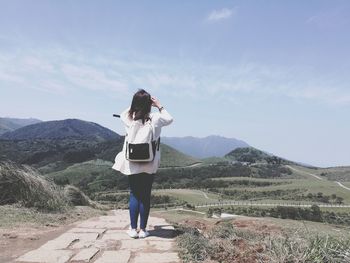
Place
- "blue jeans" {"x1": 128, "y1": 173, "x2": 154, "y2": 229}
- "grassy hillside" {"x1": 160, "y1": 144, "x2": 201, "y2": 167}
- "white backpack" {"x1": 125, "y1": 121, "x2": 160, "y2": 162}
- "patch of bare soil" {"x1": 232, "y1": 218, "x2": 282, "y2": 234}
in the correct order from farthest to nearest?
"grassy hillside" {"x1": 160, "y1": 144, "x2": 201, "y2": 167} < "patch of bare soil" {"x1": 232, "y1": 218, "x2": 282, "y2": 234} < "blue jeans" {"x1": 128, "y1": 173, "x2": 154, "y2": 229} < "white backpack" {"x1": 125, "y1": 121, "x2": 160, "y2": 162}

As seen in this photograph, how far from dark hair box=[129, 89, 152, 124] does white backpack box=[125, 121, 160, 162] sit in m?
0.09

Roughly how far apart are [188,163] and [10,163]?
154251 millimetres

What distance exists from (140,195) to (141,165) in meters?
0.45

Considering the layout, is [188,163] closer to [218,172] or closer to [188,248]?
[218,172]

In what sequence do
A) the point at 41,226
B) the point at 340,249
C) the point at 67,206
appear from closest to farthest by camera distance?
the point at 340,249 < the point at 41,226 < the point at 67,206

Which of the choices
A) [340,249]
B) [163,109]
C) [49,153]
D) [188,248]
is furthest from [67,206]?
[49,153]

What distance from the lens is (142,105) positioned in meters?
→ 6.46

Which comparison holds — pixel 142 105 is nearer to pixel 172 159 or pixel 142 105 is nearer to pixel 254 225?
pixel 254 225

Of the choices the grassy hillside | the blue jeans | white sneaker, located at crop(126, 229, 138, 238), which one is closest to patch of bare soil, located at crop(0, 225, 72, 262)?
white sneaker, located at crop(126, 229, 138, 238)

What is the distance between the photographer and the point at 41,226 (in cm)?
741

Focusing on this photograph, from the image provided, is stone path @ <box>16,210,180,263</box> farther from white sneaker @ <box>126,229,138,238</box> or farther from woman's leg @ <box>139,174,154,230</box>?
woman's leg @ <box>139,174,154,230</box>

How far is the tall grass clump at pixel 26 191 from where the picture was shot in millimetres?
9219

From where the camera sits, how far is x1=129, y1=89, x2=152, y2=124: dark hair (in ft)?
21.1

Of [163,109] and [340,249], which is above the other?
[163,109]
